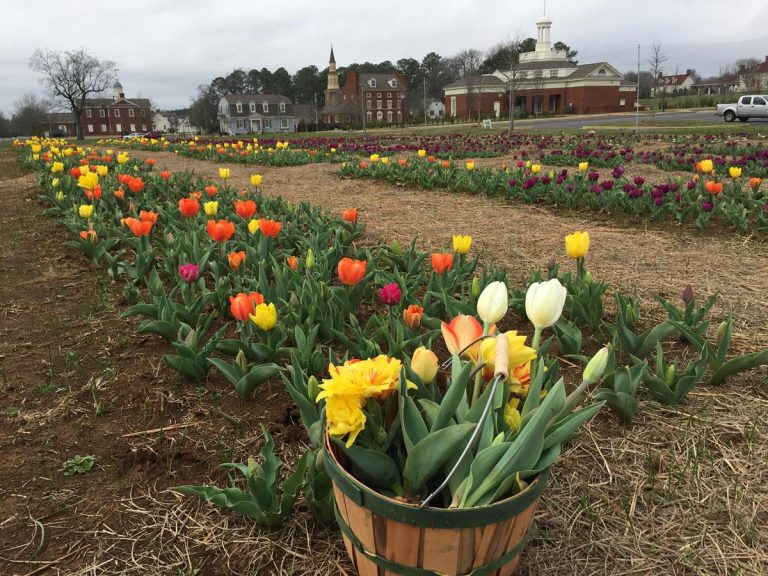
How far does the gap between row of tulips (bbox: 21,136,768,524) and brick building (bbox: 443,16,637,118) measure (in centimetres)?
4791

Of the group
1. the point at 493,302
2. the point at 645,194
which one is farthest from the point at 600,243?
the point at 493,302

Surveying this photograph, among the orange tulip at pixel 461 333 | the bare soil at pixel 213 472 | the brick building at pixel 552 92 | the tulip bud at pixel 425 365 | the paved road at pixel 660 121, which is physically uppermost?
the brick building at pixel 552 92

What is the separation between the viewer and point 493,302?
4.56 ft

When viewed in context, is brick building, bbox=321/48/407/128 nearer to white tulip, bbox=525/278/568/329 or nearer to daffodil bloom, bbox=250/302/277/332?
daffodil bloom, bbox=250/302/277/332

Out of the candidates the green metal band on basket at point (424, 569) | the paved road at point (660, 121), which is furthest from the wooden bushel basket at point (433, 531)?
the paved road at point (660, 121)

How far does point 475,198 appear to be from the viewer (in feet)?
24.1

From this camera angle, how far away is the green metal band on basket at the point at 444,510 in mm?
1112

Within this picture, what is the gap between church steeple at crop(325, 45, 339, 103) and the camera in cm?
7736

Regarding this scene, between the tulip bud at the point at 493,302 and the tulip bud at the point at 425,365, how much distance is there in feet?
0.56

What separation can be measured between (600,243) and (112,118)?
90.7 m

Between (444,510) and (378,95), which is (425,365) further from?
(378,95)

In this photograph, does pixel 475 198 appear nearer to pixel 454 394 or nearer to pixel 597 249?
pixel 597 249

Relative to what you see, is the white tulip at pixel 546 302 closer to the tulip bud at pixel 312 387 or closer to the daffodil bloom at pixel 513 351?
the daffodil bloom at pixel 513 351

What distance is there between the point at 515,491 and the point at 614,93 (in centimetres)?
5694
